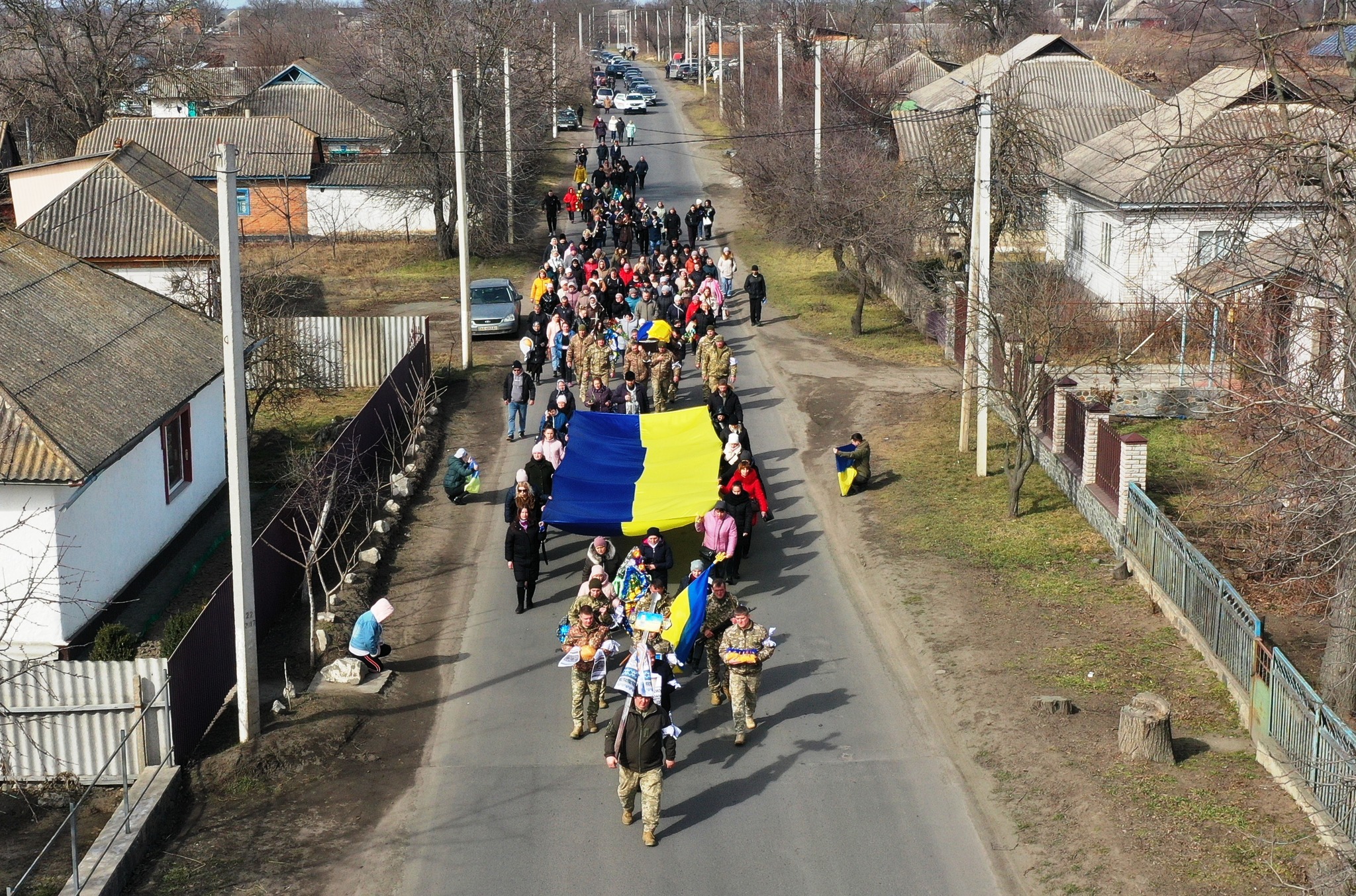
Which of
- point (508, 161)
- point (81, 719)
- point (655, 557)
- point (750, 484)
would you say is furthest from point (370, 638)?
point (508, 161)

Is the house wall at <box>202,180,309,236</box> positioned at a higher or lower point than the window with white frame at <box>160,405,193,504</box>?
higher

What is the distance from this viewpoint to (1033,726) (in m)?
13.7

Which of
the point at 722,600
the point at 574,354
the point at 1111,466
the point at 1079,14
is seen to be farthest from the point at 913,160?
the point at 1079,14

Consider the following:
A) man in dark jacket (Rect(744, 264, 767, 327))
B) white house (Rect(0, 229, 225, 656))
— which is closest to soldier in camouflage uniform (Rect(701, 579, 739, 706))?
white house (Rect(0, 229, 225, 656))

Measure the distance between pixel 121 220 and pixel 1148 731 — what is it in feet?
99.7

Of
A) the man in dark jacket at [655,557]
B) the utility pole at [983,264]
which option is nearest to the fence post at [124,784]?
the man in dark jacket at [655,557]

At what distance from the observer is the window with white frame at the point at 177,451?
66.1 ft

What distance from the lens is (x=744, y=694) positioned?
13.6 m

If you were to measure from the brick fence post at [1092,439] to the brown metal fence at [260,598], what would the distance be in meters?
10.6

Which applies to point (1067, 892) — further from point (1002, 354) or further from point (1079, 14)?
point (1079, 14)

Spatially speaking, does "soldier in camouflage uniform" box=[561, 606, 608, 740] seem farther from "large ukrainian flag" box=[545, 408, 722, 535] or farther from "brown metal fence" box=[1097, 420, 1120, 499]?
"brown metal fence" box=[1097, 420, 1120, 499]

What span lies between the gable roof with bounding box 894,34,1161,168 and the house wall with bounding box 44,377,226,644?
65.9ft

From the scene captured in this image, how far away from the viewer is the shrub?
47.3ft

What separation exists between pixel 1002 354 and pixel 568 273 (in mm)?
13990
